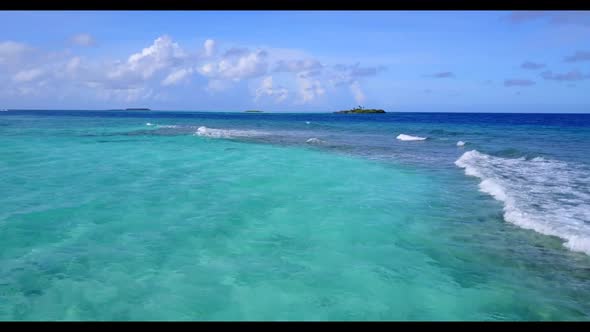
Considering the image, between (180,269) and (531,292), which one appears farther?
(180,269)

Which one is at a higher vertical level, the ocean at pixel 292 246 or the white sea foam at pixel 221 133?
the white sea foam at pixel 221 133

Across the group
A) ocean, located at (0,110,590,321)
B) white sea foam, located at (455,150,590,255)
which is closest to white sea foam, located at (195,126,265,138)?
ocean, located at (0,110,590,321)

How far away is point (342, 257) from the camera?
7.30 meters

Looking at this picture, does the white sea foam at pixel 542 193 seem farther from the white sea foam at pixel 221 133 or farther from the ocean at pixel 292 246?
the white sea foam at pixel 221 133

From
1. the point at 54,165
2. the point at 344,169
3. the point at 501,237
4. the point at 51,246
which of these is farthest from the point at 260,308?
the point at 54,165

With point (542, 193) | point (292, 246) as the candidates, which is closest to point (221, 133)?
point (542, 193)

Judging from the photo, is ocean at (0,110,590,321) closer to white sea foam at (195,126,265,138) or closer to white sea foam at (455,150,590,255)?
white sea foam at (455,150,590,255)

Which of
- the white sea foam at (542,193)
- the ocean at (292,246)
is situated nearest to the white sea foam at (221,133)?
the ocean at (292,246)

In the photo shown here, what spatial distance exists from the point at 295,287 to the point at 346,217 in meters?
4.10

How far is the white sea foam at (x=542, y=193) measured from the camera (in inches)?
342

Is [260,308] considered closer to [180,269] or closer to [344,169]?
[180,269]
